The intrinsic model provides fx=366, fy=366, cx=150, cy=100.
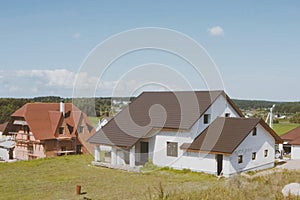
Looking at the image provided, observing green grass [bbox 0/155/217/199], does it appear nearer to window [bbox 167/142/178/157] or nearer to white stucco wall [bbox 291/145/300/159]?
window [bbox 167/142/178/157]

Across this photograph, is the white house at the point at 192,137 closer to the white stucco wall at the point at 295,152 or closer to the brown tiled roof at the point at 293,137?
the white stucco wall at the point at 295,152

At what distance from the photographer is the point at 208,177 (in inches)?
703

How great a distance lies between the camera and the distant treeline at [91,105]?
1135 inches

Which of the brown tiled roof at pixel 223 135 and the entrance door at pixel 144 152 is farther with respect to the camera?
the entrance door at pixel 144 152

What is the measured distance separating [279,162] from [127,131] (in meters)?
10.2

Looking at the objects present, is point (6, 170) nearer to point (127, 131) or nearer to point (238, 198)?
point (127, 131)

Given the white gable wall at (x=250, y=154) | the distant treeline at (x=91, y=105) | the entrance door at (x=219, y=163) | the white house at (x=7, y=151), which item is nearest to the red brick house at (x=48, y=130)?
the white house at (x=7, y=151)

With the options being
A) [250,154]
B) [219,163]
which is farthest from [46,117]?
[250,154]

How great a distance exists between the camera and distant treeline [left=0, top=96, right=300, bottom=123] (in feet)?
94.6

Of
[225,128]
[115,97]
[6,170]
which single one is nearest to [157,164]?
[225,128]

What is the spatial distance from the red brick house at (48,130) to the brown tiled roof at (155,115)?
5.01 m

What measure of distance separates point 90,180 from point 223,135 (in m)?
7.18

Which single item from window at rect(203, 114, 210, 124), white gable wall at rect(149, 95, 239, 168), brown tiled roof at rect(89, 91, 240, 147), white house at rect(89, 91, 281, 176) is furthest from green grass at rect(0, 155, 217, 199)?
window at rect(203, 114, 210, 124)

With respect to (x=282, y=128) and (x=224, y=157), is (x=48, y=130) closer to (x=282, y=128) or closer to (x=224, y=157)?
(x=224, y=157)
